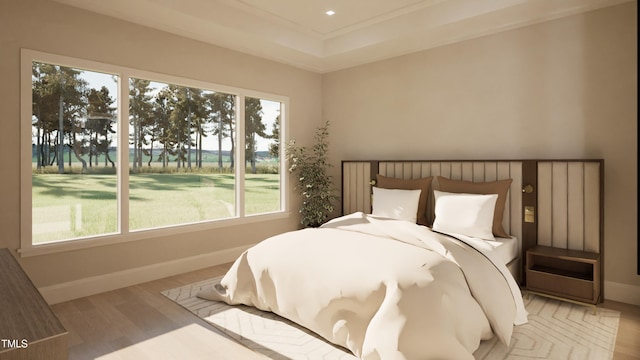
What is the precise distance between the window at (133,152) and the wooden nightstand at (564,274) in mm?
3073

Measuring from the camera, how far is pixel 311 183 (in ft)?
16.3

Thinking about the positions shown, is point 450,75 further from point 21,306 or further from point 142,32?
point 21,306

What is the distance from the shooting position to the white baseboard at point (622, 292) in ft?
10.1

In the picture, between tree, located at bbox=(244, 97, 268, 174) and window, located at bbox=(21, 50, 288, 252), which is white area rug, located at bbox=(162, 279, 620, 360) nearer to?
window, located at bbox=(21, 50, 288, 252)

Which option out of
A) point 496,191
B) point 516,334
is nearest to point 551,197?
Answer: point 496,191

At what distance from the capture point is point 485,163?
12.3ft

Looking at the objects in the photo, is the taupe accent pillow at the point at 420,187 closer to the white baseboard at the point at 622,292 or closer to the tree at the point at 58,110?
the white baseboard at the point at 622,292

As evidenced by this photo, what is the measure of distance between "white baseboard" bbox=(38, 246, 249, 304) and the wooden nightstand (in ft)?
10.4

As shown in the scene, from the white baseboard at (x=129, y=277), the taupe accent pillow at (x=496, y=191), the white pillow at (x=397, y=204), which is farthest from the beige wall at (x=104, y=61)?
the taupe accent pillow at (x=496, y=191)

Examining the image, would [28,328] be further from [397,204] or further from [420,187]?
[420,187]

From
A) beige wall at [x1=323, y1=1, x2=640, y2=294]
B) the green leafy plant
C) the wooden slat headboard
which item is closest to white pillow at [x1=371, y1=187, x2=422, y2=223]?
the wooden slat headboard

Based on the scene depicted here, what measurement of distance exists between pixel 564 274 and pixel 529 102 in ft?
5.35

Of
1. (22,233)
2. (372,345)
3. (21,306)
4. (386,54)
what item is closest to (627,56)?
(386,54)

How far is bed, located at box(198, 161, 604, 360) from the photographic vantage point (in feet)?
6.67
